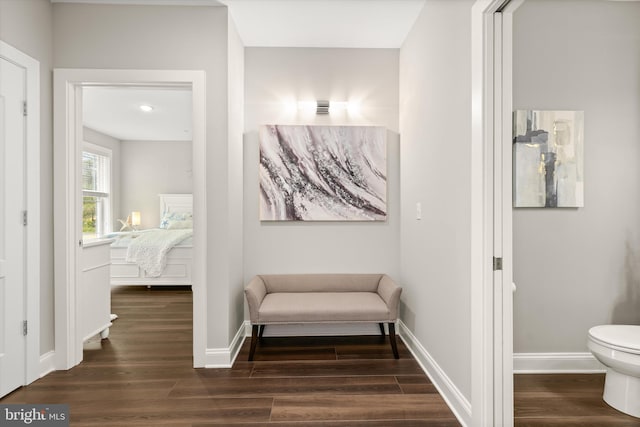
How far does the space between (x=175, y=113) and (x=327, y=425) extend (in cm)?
513

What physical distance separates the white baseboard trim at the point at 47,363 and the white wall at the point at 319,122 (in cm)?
155

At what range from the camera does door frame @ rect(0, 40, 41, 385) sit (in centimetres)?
229

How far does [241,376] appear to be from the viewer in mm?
2430

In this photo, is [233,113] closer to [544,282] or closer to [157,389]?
[157,389]

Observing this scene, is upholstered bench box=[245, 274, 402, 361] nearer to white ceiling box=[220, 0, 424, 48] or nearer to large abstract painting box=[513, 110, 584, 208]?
large abstract painting box=[513, 110, 584, 208]

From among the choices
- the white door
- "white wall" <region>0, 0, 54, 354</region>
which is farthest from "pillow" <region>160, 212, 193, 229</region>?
the white door

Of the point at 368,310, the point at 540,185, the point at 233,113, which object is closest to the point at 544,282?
the point at 540,185

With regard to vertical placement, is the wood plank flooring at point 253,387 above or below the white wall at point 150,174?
below

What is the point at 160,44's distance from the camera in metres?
2.55

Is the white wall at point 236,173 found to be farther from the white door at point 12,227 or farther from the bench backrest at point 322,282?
the white door at point 12,227

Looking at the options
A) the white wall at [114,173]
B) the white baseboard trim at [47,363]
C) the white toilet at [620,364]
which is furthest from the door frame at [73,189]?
the white wall at [114,173]

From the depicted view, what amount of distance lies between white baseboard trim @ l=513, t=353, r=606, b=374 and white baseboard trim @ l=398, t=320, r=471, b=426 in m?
0.61

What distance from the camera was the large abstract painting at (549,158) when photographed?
2.35 m

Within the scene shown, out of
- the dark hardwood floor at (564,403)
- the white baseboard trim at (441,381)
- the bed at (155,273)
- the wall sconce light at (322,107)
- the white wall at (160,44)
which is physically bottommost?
the dark hardwood floor at (564,403)
